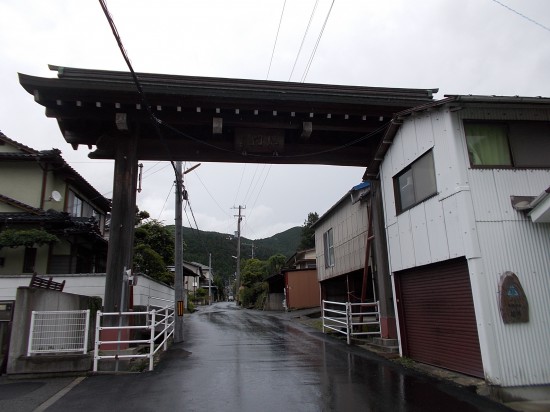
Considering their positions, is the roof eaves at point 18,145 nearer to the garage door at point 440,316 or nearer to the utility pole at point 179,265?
the utility pole at point 179,265

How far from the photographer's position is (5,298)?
43.9 feet

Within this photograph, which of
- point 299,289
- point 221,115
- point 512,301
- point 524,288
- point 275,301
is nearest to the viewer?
point 512,301

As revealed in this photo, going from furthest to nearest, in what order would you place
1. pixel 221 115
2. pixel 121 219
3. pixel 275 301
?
pixel 275 301
pixel 221 115
pixel 121 219

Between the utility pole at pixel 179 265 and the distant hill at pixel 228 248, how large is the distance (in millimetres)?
66905

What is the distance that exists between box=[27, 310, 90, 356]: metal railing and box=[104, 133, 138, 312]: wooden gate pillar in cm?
83

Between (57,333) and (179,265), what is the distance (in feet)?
19.7

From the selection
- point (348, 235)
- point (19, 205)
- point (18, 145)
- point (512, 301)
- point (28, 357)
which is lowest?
point (28, 357)

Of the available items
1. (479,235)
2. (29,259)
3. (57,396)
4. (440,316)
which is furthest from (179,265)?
(479,235)

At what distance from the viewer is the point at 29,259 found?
16328 mm

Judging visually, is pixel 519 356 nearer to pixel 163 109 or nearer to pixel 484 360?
pixel 484 360

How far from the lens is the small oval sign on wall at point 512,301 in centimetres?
681

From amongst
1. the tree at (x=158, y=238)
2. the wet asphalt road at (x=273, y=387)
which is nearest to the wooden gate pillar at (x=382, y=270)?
the wet asphalt road at (x=273, y=387)

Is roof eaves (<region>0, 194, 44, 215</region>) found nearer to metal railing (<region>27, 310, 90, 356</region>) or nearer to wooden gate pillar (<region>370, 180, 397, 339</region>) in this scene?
metal railing (<region>27, 310, 90, 356</region>)

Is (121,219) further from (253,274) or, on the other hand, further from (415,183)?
(253,274)
